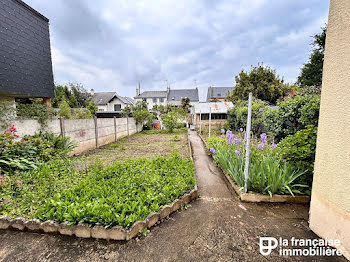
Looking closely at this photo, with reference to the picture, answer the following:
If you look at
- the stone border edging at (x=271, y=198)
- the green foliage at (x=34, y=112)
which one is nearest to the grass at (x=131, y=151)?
the green foliage at (x=34, y=112)

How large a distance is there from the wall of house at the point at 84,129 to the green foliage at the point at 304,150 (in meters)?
6.71

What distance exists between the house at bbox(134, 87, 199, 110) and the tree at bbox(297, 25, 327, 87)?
21.9 m

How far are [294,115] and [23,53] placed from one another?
9.66m

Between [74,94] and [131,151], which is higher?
[74,94]

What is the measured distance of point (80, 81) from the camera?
22.3m

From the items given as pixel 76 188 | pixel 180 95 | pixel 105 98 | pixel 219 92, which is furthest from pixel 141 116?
pixel 219 92

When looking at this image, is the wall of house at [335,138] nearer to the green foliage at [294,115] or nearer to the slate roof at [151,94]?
the green foliage at [294,115]

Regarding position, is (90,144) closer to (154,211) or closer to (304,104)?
(154,211)

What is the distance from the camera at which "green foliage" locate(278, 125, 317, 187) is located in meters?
2.33

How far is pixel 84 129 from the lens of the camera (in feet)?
21.3

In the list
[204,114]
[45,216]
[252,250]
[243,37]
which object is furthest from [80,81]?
[252,250]

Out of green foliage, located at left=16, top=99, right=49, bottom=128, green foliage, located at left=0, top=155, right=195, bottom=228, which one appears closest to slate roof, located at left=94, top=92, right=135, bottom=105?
green foliage, located at left=16, top=99, right=49, bottom=128

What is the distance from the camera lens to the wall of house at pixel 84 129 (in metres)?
4.32

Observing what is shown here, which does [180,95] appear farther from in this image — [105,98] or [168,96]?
[105,98]
